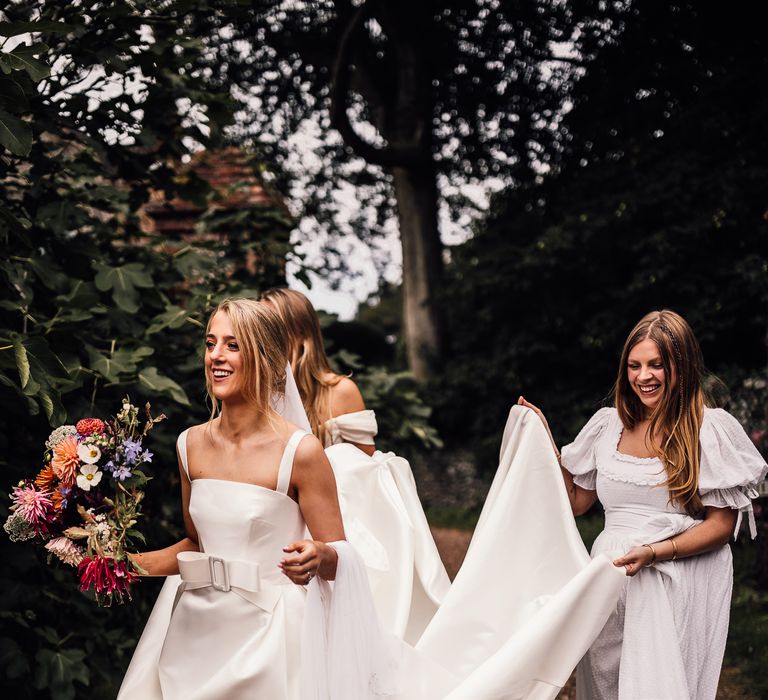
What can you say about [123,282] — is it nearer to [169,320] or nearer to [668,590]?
[169,320]

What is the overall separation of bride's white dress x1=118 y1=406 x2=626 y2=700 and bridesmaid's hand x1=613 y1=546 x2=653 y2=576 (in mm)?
49

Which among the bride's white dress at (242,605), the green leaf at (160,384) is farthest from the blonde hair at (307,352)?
the bride's white dress at (242,605)

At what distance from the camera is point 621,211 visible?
Answer: 1115 centimetres

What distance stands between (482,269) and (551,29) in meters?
4.27

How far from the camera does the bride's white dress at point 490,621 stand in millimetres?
2773

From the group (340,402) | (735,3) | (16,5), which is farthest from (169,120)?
(735,3)

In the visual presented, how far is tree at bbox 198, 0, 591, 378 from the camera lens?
14328 millimetres

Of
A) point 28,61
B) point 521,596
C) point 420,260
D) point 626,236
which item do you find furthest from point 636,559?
point 420,260

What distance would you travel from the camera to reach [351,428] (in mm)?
4891

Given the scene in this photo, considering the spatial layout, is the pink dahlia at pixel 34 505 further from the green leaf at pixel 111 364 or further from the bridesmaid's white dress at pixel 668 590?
the bridesmaid's white dress at pixel 668 590

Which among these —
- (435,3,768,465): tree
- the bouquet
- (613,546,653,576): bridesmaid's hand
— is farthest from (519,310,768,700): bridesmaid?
(435,3,768,465): tree

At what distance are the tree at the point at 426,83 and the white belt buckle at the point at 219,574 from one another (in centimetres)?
1133

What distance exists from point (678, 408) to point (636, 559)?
617mm

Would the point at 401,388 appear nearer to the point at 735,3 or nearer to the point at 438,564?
the point at 438,564
